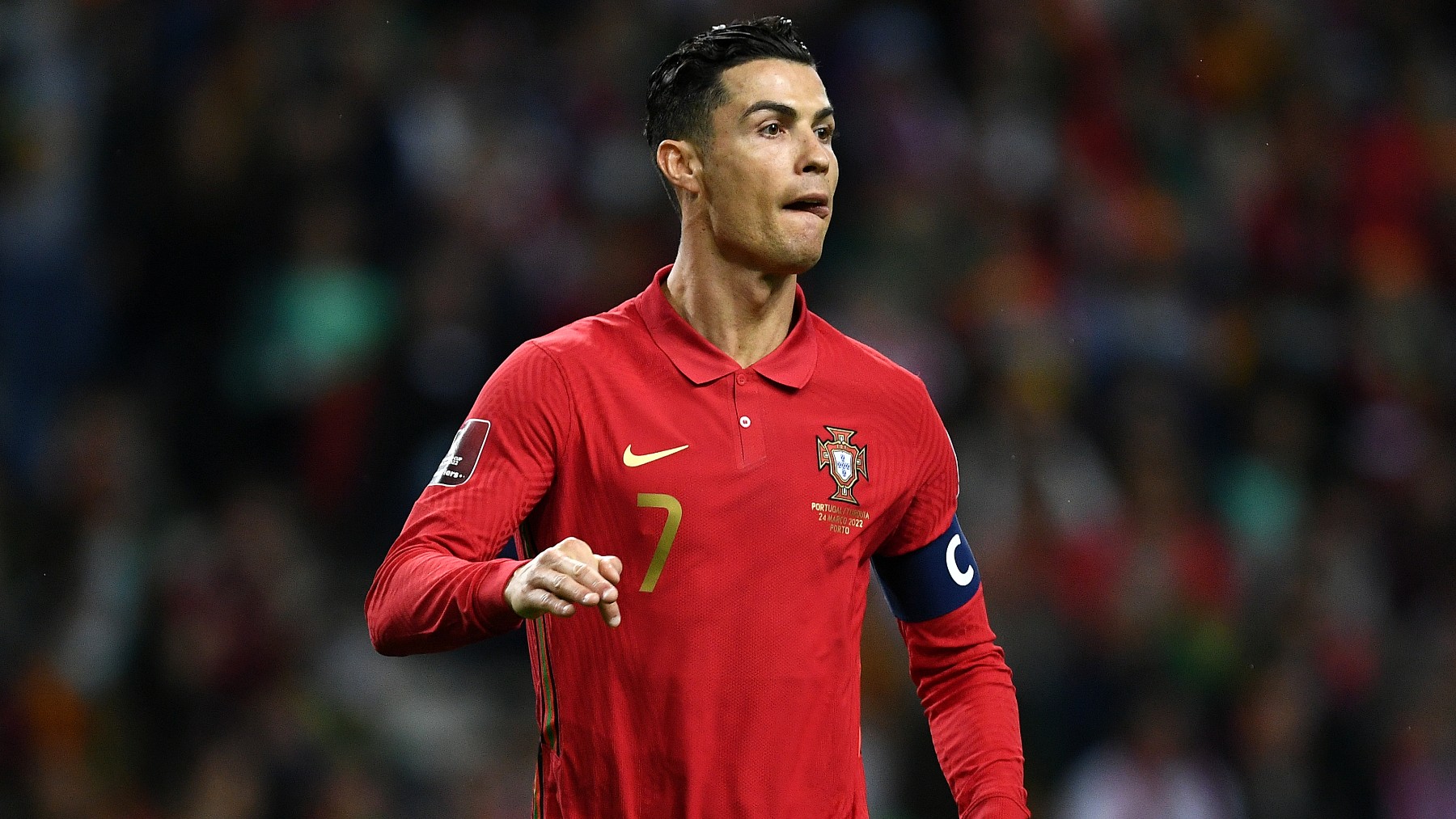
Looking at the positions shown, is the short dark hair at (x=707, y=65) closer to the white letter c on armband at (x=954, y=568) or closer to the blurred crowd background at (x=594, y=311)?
the white letter c on armband at (x=954, y=568)

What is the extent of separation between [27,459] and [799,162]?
5.20 meters

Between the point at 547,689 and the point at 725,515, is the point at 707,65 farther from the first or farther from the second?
the point at 547,689

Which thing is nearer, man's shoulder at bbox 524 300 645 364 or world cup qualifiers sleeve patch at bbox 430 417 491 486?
world cup qualifiers sleeve patch at bbox 430 417 491 486

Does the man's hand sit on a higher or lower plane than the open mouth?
lower

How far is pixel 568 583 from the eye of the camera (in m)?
2.57

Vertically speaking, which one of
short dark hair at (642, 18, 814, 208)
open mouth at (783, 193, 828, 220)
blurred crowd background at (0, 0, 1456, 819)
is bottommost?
blurred crowd background at (0, 0, 1456, 819)

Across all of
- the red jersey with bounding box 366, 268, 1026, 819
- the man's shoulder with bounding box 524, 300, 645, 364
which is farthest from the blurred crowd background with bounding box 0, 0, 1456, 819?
the man's shoulder with bounding box 524, 300, 645, 364

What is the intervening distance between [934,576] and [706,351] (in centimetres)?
63

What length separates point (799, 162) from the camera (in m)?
3.39

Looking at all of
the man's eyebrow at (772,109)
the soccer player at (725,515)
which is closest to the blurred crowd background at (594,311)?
the soccer player at (725,515)

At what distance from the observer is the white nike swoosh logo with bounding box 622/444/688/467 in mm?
3191

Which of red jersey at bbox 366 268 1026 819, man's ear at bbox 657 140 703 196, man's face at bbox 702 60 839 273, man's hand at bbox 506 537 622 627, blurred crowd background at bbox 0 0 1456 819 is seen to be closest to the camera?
man's hand at bbox 506 537 622 627

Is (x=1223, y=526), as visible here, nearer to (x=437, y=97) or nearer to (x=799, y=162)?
(x=437, y=97)

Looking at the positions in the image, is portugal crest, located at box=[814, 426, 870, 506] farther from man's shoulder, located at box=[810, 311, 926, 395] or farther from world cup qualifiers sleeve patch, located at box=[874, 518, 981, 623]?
world cup qualifiers sleeve patch, located at box=[874, 518, 981, 623]
